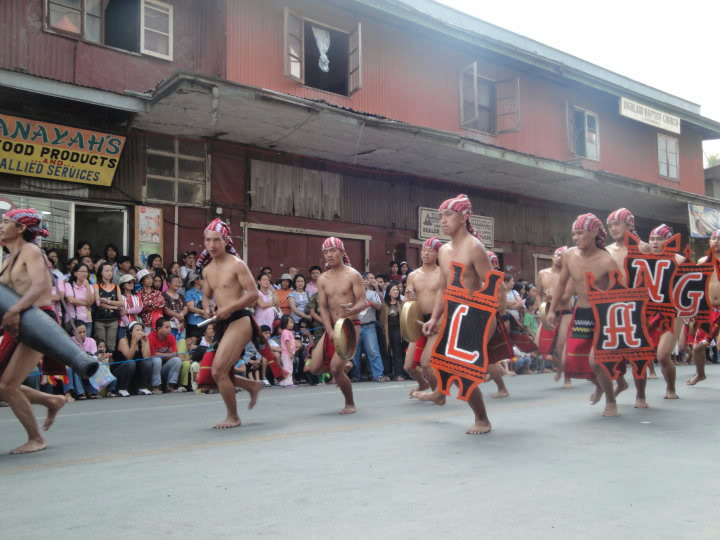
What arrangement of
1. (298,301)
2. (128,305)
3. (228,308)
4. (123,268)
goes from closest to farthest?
(228,308)
(128,305)
(123,268)
(298,301)

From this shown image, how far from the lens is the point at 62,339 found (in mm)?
5473

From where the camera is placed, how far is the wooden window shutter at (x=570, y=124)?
2272 centimetres

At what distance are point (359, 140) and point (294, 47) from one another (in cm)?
259

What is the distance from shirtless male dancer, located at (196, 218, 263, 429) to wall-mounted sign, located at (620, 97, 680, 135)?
20.2m

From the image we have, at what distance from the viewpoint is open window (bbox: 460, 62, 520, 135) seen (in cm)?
1952

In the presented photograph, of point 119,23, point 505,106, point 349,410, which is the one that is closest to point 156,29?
point 119,23

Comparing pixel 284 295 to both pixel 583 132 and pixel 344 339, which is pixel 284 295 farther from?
pixel 583 132

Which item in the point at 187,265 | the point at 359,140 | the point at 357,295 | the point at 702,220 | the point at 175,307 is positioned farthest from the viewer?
the point at 702,220

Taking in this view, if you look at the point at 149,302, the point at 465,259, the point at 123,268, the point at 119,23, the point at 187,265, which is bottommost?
the point at 149,302

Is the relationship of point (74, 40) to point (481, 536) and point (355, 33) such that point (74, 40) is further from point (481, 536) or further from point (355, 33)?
point (481, 536)

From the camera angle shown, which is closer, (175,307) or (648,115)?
(175,307)

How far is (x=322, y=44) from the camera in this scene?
53.8ft

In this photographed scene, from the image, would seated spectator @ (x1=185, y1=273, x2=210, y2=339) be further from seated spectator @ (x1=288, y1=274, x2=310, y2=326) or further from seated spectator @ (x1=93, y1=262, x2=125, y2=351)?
seated spectator @ (x1=288, y1=274, x2=310, y2=326)

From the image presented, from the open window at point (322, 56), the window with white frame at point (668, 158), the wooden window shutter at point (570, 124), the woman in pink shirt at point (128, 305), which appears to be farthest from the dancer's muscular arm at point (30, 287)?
the window with white frame at point (668, 158)
